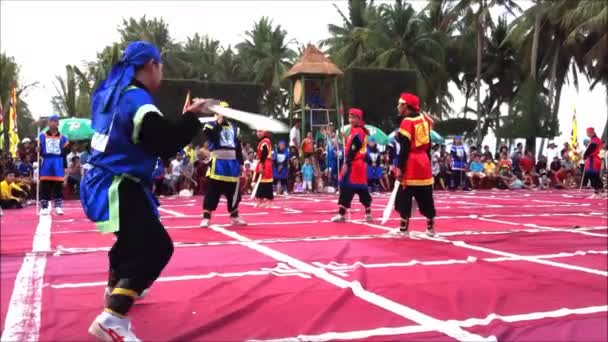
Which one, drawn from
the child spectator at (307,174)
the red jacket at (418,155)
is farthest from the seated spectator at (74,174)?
the red jacket at (418,155)

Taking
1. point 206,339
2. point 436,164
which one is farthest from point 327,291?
point 436,164

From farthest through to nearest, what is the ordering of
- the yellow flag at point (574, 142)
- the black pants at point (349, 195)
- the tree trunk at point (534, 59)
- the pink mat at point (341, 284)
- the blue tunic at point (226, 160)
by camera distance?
1. the tree trunk at point (534, 59)
2. the yellow flag at point (574, 142)
3. the black pants at point (349, 195)
4. the blue tunic at point (226, 160)
5. the pink mat at point (341, 284)

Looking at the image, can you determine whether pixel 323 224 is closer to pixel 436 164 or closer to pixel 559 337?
pixel 559 337

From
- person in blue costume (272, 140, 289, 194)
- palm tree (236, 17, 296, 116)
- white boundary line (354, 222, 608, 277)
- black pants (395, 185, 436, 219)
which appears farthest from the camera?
palm tree (236, 17, 296, 116)

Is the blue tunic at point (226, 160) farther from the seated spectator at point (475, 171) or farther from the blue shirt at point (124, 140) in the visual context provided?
the seated spectator at point (475, 171)

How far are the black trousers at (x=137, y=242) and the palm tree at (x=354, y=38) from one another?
129 feet

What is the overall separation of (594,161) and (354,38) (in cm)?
2807

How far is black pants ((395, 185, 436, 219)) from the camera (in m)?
8.53

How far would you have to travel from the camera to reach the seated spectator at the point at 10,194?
14578mm

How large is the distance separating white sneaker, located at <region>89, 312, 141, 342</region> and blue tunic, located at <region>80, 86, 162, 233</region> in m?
0.49

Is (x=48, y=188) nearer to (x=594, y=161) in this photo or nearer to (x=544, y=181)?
(x=594, y=161)

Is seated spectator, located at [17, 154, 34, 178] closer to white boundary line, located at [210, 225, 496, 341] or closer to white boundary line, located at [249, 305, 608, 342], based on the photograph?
white boundary line, located at [210, 225, 496, 341]

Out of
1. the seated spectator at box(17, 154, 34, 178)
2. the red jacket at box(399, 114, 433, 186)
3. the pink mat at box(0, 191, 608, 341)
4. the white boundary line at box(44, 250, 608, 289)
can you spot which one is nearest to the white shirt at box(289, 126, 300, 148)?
the seated spectator at box(17, 154, 34, 178)

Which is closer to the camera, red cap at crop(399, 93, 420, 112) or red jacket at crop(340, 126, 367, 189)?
red cap at crop(399, 93, 420, 112)
